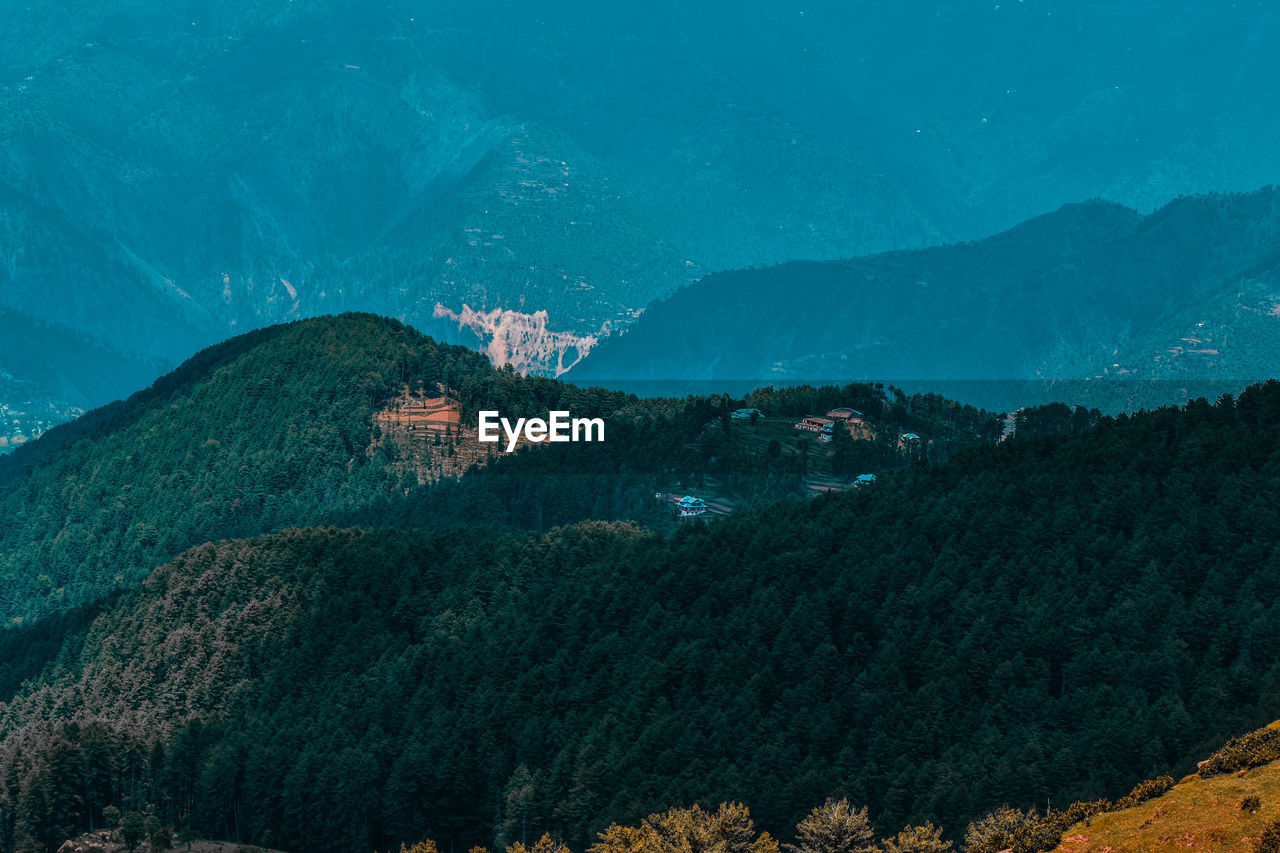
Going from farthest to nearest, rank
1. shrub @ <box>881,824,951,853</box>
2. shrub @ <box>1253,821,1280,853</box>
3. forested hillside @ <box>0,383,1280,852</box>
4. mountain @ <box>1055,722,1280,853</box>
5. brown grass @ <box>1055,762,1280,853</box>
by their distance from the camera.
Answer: forested hillside @ <box>0,383,1280,852</box>
shrub @ <box>881,824,951,853</box>
brown grass @ <box>1055,762,1280,853</box>
mountain @ <box>1055,722,1280,853</box>
shrub @ <box>1253,821,1280,853</box>

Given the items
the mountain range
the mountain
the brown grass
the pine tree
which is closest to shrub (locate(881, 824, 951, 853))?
the pine tree

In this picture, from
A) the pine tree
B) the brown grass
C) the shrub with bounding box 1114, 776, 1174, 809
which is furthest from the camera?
the pine tree

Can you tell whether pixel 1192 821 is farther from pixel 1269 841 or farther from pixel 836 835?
pixel 836 835

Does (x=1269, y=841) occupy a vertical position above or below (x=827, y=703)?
below

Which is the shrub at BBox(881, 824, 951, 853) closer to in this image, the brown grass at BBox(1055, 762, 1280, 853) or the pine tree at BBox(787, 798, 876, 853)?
the pine tree at BBox(787, 798, 876, 853)

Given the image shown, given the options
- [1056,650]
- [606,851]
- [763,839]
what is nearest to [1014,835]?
[763,839]

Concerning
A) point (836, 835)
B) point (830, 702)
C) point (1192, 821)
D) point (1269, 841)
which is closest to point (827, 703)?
point (830, 702)

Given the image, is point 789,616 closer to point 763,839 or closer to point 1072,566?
point 1072,566

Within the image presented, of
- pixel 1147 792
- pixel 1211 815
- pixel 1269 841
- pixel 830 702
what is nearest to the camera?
pixel 1269 841

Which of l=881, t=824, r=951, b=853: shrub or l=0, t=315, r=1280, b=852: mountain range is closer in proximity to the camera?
l=881, t=824, r=951, b=853: shrub

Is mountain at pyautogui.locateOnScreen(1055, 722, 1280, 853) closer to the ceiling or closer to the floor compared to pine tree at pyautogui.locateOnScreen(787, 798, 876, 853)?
closer to the ceiling

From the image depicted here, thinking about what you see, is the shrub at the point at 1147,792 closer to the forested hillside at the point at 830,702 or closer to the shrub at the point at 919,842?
the shrub at the point at 919,842
